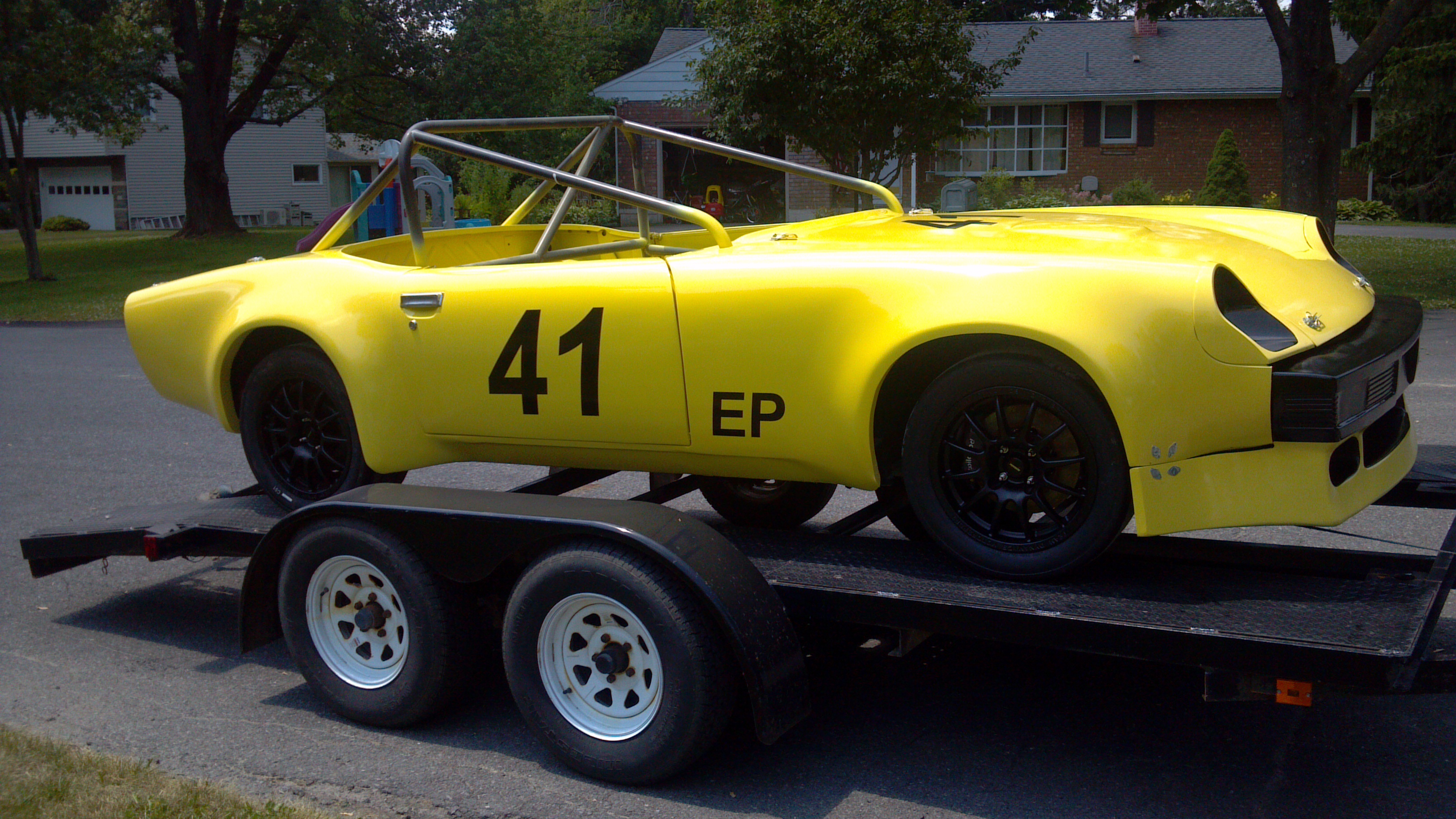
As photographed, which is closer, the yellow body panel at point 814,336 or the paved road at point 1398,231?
the yellow body panel at point 814,336

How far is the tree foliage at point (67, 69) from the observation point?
20.7 m

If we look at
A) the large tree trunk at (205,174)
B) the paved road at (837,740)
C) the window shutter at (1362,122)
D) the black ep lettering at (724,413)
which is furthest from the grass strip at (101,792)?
the window shutter at (1362,122)

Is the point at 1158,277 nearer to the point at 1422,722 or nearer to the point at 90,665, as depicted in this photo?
the point at 1422,722

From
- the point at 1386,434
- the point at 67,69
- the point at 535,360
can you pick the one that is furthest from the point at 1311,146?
the point at 67,69

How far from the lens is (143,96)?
23750 mm

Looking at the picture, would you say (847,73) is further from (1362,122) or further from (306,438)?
(1362,122)

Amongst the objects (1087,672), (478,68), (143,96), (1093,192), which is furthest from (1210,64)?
(1087,672)

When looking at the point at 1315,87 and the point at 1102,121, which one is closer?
the point at 1315,87

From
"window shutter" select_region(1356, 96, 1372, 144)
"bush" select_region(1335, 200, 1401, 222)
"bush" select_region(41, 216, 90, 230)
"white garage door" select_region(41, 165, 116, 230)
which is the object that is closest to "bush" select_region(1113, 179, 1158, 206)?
"bush" select_region(1335, 200, 1401, 222)

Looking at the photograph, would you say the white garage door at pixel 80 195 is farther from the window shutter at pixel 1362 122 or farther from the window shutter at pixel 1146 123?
the window shutter at pixel 1362 122

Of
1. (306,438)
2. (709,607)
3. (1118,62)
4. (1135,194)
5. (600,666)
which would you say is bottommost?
(600,666)

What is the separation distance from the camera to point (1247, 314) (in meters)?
3.08

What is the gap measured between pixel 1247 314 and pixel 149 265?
2720cm

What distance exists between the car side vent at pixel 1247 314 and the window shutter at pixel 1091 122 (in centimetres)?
2860
